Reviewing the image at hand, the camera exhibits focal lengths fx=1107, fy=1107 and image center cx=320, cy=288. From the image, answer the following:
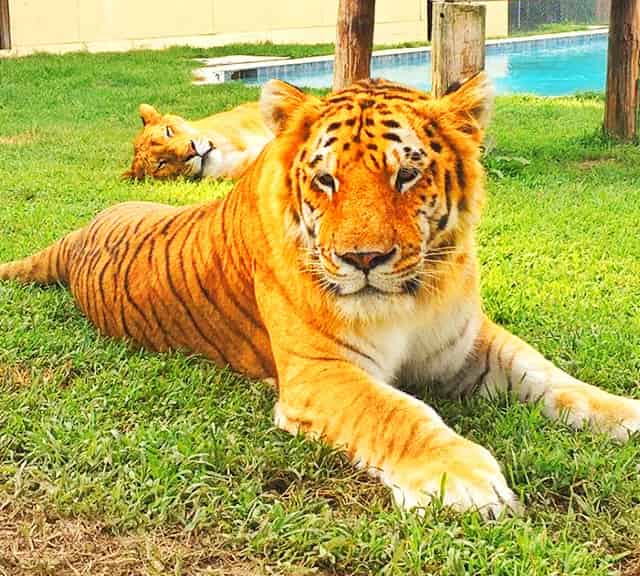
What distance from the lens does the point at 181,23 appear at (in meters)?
17.2

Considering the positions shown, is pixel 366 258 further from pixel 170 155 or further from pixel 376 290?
pixel 170 155

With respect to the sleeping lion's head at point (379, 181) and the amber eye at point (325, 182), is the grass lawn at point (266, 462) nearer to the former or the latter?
the sleeping lion's head at point (379, 181)

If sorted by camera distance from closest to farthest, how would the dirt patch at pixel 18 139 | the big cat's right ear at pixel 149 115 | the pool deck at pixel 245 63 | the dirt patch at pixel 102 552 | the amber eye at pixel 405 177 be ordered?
the dirt patch at pixel 102 552 < the amber eye at pixel 405 177 < the big cat's right ear at pixel 149 115 < the dirt patch at pixel 18 139 < the pool deck at pixel 245 63

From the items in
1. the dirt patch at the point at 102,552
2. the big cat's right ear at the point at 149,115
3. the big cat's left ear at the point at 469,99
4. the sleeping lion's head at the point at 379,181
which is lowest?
the dirt patch at the point at 102,552

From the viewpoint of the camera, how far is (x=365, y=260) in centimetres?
260

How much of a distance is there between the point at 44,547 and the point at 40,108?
27.3 feet

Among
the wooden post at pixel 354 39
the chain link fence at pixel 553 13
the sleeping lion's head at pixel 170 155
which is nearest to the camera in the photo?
the sleeping lion's head at pixel 170 155

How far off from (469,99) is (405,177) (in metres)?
0.30

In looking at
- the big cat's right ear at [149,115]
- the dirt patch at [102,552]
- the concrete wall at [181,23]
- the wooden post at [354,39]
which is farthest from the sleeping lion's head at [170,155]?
the concrete wall at [181,23]

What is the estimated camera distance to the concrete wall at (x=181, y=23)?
50.2 feet

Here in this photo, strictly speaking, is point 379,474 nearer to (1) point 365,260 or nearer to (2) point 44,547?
(1) point 365,260

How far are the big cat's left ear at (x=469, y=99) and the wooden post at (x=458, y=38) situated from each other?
3476mm

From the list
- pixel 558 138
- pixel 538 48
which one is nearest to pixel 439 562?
pixel 558 138

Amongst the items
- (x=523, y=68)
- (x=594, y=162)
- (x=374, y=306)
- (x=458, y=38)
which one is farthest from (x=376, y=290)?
(x=523, y=68)
